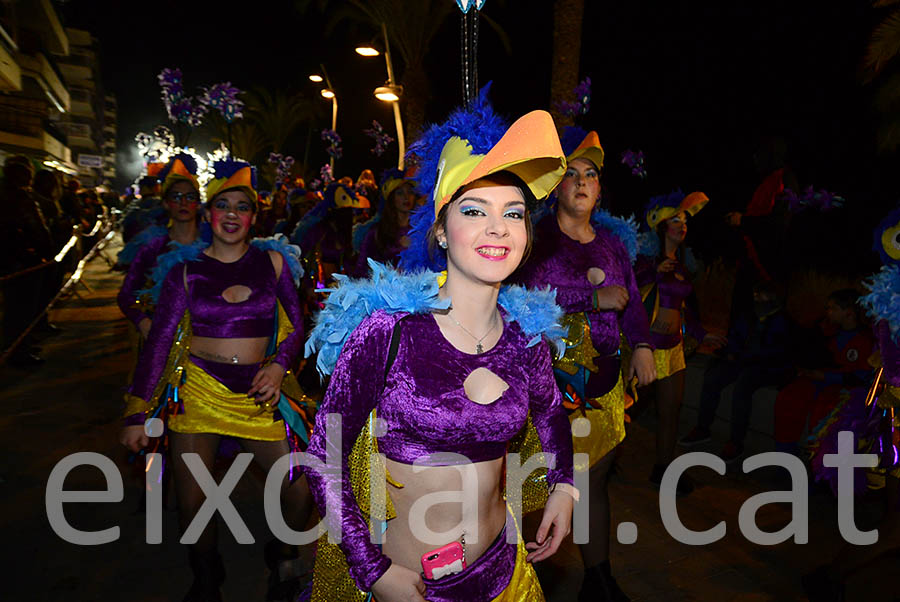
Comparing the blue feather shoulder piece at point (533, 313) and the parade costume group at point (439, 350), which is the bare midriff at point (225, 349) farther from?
the blue feather shoulder piece at point (533, 313)

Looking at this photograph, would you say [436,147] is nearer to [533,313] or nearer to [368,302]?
[368,302]

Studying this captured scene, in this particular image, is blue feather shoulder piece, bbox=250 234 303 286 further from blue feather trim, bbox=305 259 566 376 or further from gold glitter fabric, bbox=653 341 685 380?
gold glitter fabric, bbox=653 341 685 380

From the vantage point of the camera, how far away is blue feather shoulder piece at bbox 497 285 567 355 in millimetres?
2196

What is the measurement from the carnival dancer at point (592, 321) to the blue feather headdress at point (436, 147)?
1248mm

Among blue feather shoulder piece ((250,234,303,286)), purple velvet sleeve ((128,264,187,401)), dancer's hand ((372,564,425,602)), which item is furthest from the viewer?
blue feather shoulder piece ((250,234,303,286))

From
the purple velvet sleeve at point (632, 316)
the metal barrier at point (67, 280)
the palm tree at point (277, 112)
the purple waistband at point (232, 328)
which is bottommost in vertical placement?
the metal barrier at point (67, 280)

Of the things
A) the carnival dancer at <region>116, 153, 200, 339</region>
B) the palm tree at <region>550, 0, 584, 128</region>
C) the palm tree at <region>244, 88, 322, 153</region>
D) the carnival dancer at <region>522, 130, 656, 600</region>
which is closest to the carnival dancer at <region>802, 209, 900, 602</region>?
the carnival dancer at <region>522, 130, 656, 600</region>

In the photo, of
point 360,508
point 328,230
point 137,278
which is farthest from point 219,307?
point 328,230

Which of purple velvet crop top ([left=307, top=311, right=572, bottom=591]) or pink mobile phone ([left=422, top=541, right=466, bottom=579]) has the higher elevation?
purple velvet crop top ([left=307, top=311, right=572, bottom=591])

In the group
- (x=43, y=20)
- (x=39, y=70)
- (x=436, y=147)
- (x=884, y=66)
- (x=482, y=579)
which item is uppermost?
(x=43, y=20)

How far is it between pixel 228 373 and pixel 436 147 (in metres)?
2.08

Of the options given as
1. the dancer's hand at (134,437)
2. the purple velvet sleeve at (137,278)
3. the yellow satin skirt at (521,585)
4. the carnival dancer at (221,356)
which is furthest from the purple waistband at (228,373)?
the yellow satin skirt at (521,585)

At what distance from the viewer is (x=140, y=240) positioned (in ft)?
17.5

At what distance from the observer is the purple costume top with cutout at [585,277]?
338 centimetres
